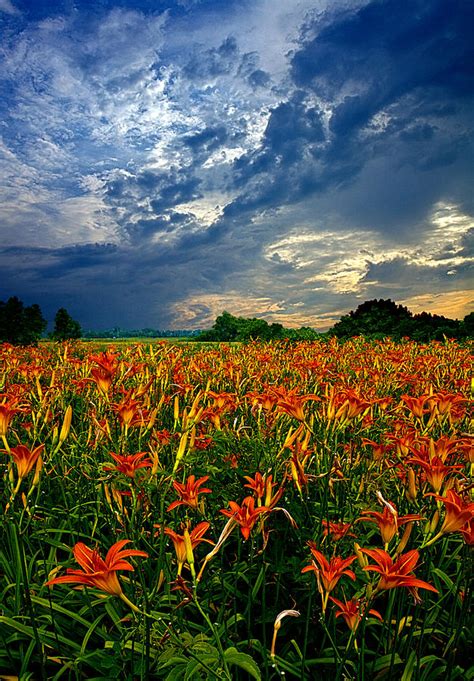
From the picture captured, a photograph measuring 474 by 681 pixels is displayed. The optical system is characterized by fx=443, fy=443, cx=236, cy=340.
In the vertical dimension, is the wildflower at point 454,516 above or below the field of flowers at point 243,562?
above

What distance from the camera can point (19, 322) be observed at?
1025 inches

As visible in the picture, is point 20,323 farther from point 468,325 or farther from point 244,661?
point 244,661

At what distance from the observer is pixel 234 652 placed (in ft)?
4.20

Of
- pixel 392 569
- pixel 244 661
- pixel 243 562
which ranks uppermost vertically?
pixel 392 569

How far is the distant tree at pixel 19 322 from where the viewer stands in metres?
25.1

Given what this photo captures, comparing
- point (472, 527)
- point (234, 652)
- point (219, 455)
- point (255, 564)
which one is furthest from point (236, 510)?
point (219, 455)

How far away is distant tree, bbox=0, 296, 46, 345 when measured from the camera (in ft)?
82.2

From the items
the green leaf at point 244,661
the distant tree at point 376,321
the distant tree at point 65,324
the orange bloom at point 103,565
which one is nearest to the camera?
the orange bloom at point 103,565

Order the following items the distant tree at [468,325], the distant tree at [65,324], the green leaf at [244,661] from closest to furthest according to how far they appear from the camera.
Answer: the green leaf at [244,661] → the distant tree at [468,325] → the distant tree at [65,324]

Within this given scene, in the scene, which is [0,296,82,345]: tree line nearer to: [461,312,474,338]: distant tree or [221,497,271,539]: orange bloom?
[461,312,474,338]: distant tree

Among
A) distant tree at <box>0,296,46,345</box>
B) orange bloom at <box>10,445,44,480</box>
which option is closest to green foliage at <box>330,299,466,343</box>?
orange bloom at <box>10,445,44,480</box>

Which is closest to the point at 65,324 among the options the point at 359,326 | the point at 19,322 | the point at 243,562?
the point at 19,322

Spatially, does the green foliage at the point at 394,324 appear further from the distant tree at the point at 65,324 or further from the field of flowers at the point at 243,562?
the distant tree at the point at 65,324

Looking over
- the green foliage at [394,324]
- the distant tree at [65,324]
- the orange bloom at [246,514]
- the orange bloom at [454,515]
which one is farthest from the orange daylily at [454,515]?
the distant tree at [65,324]
